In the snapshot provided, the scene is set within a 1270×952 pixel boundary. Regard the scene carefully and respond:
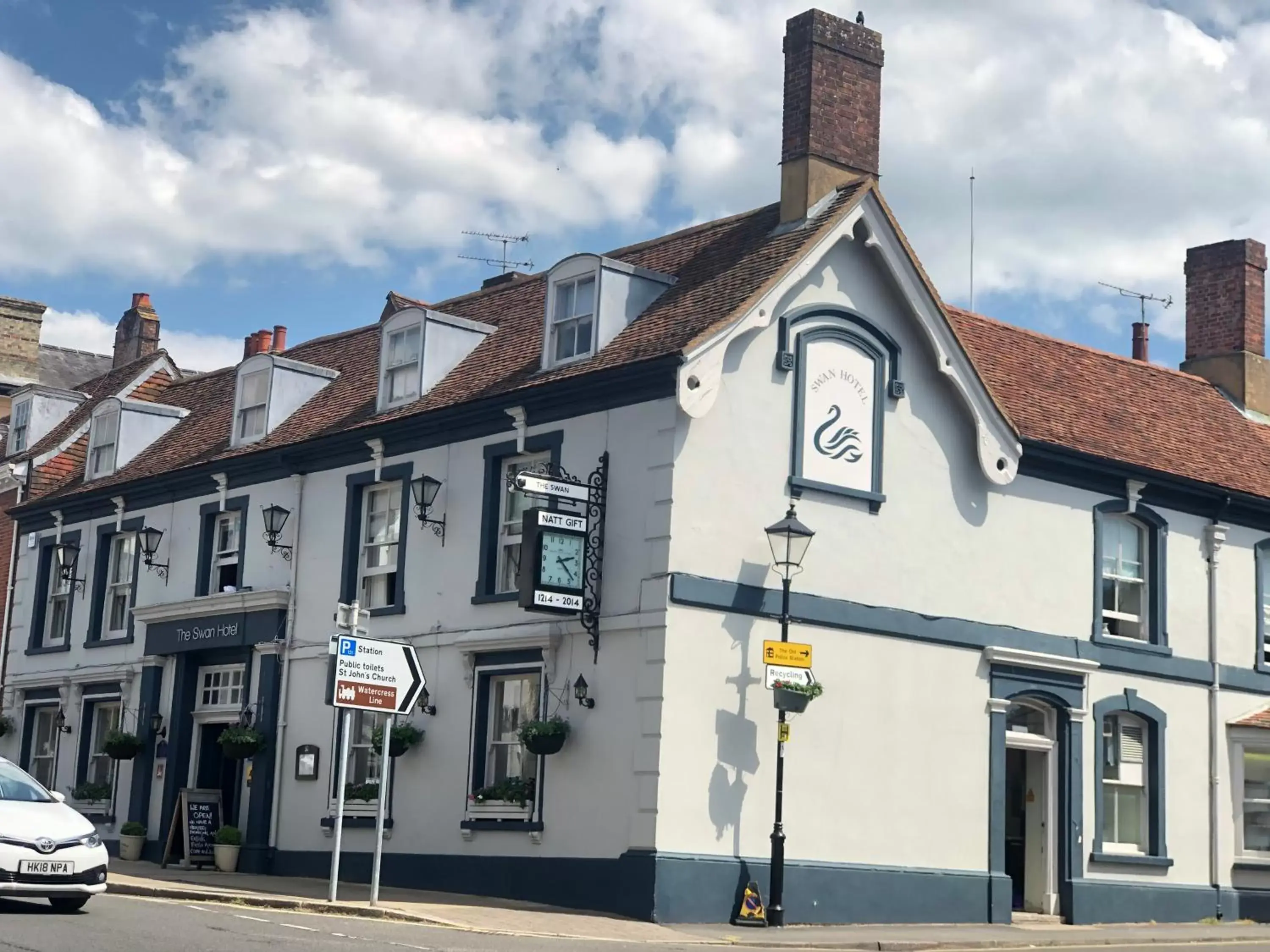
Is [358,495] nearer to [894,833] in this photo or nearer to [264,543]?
[264,543]

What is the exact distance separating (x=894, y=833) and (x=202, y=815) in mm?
10492

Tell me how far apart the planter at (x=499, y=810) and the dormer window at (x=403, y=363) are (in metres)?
6.17

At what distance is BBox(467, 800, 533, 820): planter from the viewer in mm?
21812

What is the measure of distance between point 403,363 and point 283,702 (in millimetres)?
5250

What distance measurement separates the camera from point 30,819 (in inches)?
622

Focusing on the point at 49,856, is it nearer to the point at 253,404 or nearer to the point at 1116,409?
the point at 253,404

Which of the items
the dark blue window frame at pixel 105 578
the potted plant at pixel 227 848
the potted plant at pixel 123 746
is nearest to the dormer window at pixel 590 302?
the potted plant at pixel 227 848

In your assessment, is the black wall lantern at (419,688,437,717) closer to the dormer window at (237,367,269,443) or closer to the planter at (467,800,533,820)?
the planter at (467,800,533,820)

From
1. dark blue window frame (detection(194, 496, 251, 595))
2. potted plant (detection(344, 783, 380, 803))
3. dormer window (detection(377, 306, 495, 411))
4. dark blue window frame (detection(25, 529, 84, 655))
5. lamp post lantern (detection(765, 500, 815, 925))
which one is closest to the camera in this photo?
lamp post lantern (detection(765, 500, 815, 925))

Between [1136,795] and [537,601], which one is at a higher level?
[537,601]

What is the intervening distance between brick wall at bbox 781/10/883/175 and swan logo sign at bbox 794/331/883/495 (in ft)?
8.90

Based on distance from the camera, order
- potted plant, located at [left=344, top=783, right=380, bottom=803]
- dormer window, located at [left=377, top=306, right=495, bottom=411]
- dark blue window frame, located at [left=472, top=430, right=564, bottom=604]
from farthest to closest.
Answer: dormer window, located at [left=377, top=306, right=495, bottom=411]
potted plant, located at [left=344, top=783, right=380, bottom=803]
dark blue window frame, located at [left=472, top=430, right=564, bottom=604]

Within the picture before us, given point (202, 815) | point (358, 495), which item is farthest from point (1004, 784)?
point (202, 815)

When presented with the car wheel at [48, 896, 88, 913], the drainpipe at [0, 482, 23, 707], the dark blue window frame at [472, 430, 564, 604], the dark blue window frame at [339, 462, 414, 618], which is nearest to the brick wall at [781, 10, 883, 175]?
the dark blue window frame at [472, 430, 564, 604]
